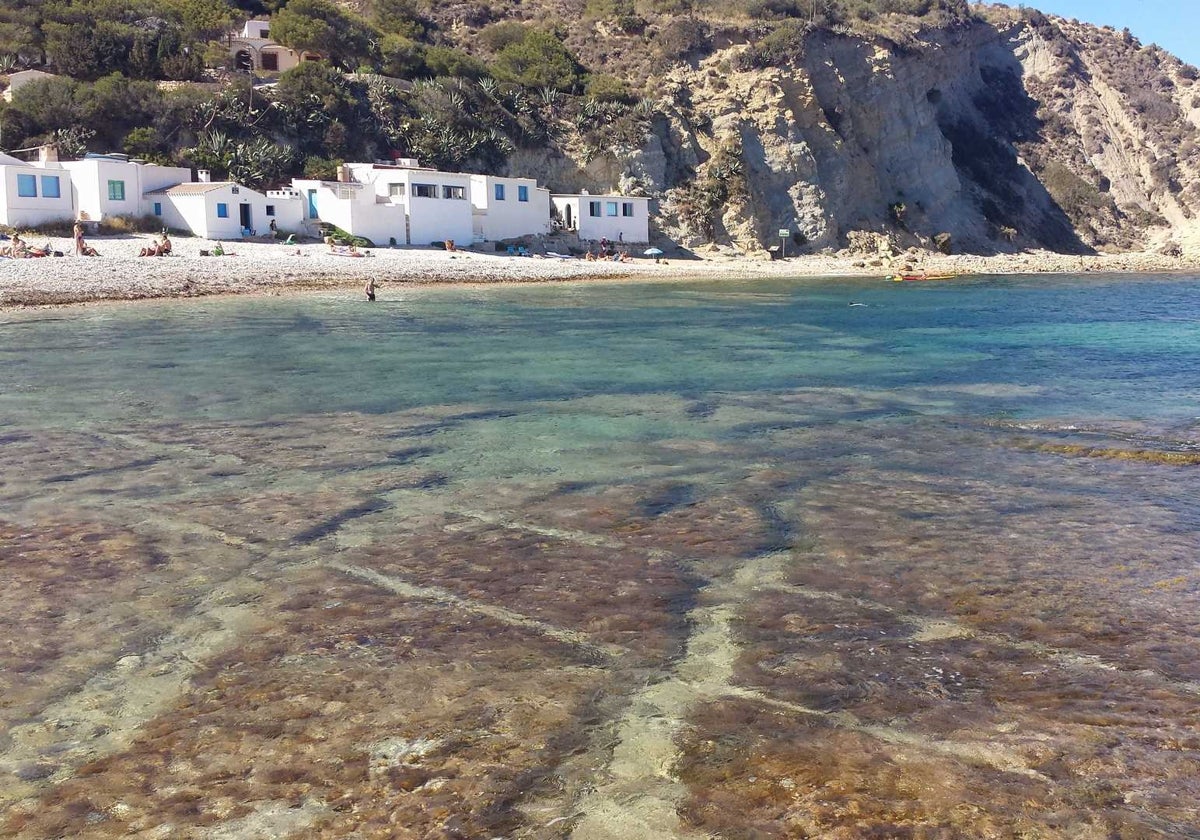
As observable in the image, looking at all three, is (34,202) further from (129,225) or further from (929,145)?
(929,145)

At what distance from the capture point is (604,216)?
57875 millimetres

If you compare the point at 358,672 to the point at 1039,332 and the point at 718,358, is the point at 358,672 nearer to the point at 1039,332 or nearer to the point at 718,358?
the point at 718,358

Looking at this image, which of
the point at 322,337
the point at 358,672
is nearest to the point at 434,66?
the point at 322,337

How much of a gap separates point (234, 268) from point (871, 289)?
90.5ft

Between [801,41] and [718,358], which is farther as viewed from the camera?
[801,41]

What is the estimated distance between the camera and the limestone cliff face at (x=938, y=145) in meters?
64.8

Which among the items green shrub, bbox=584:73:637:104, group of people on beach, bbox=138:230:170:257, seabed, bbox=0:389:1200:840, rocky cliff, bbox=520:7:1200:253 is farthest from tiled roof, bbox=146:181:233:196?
seabed, bbox=0:389:1200:840

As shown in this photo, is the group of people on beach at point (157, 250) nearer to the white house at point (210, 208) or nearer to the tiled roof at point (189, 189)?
the white house at point (210, 208)

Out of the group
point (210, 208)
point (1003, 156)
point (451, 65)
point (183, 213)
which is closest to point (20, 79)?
point (183, 213)

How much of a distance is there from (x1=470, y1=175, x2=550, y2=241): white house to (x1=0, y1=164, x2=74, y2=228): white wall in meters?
18.7

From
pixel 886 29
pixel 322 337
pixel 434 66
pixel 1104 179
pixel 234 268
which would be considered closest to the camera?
pixel 322 337

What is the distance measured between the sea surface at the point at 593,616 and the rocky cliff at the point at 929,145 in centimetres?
4952

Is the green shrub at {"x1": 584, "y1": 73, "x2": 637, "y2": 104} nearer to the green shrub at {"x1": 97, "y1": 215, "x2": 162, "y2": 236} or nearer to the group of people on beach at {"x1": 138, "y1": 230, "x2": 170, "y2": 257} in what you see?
the green shrub at {"x1": 97, "y1": 215, "x2": 162, "y2": 236}

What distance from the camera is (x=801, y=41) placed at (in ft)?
226
